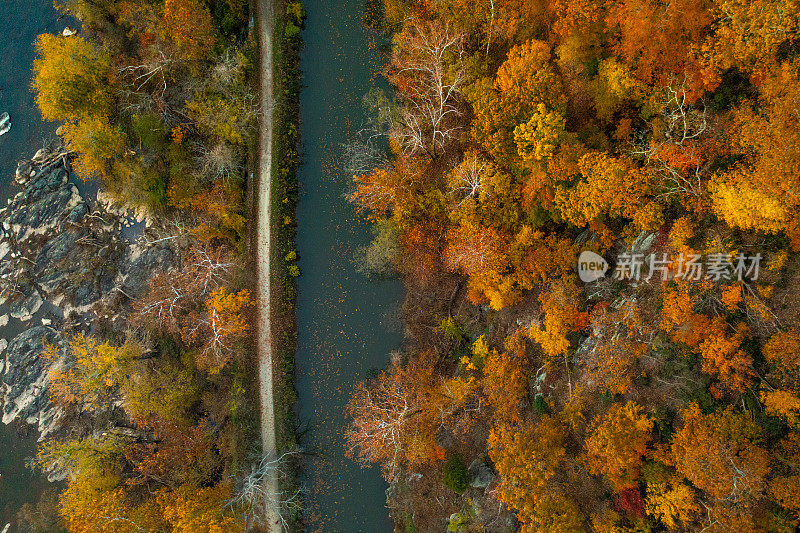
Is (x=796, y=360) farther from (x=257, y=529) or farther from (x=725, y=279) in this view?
(x=257, y=529)

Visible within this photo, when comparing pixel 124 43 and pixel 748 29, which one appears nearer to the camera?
pixel 748 29

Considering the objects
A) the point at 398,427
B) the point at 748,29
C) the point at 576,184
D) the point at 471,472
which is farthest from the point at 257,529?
the point at 748,29

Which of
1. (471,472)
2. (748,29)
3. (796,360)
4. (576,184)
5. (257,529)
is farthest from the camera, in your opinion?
(257,529)

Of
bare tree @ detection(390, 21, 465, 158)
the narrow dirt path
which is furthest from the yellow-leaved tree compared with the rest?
the narrow dirt path

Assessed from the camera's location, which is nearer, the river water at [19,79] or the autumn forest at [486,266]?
the autumn forest at [486,266]

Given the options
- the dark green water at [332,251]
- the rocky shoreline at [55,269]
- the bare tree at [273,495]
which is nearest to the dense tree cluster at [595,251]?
the dark green water at [332,251]

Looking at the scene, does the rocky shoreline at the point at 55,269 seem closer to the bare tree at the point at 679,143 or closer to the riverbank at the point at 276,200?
the riverbank at the point at 276,200

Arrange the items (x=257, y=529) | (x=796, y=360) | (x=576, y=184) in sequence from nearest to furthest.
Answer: (x=796, y=360) → (x=576, y=184) → (x=257, y=529)
